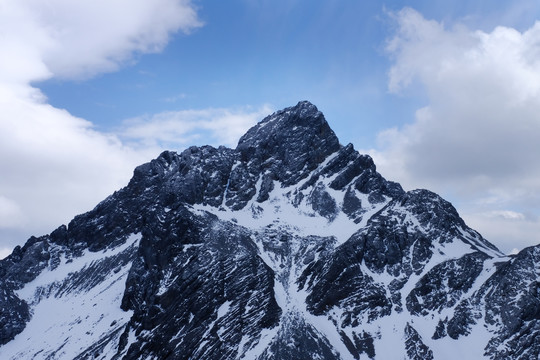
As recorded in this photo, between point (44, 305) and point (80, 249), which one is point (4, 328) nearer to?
point (44, 305)

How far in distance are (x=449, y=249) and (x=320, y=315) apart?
3945cm

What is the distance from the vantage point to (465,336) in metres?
118

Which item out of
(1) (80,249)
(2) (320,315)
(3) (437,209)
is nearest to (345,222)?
(3) (437,209)

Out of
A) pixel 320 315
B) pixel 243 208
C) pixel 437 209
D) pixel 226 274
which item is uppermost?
pixel 243 208

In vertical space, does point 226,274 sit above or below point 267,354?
above

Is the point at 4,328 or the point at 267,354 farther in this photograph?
the point at 4,328

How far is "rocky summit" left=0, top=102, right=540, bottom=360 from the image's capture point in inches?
4742

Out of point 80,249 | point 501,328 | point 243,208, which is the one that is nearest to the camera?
point 501,328

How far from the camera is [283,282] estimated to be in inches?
5586

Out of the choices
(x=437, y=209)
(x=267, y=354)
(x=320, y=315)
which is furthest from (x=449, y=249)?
(x=267, y=354)

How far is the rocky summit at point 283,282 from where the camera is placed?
120438mm

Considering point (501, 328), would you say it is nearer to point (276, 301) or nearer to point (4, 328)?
point (276, 301)

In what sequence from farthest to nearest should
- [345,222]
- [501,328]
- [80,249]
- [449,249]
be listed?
[80,249], [345,222], [449,249], [501,328]

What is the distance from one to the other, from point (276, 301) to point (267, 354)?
17.1 m
